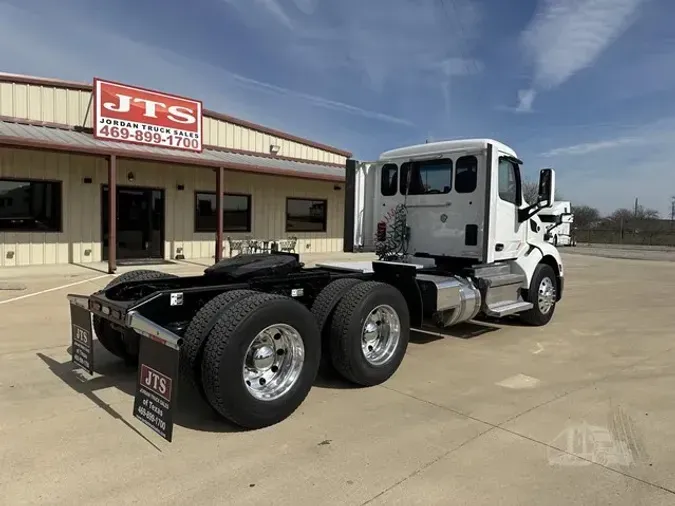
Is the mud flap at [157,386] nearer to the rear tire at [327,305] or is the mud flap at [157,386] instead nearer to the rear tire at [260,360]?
the rear tire at [260,360]

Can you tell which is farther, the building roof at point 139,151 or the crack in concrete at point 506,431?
the building roof at point 139,151

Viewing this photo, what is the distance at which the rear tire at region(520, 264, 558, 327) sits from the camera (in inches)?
292

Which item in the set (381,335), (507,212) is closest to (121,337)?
(381,335)

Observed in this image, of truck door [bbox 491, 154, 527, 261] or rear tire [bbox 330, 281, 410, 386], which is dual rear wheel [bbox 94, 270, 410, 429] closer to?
rear tire [bbox 330, 281, 410, 386]

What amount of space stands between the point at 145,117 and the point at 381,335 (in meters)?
12.1

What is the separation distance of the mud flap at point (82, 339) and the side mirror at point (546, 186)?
5.81 metres

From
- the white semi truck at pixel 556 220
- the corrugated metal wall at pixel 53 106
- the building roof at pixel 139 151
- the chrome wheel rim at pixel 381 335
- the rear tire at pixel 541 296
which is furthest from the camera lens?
the corrugated metal wall at pixel 53 106

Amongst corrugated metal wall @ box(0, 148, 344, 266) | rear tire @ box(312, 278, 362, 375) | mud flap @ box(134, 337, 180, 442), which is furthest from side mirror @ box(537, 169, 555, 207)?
corrugated metal wall @ box(0, 148, 344, 266)

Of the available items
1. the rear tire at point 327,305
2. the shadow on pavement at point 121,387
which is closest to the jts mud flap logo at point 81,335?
the shadow on pavement at point 121,387

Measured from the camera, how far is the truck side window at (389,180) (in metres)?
7.41

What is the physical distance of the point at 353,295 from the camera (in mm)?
4711

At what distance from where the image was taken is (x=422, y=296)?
589 centimetres

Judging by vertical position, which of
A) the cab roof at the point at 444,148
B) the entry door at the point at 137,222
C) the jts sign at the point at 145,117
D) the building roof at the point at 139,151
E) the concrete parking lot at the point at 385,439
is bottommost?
the concrete parking lot at the point at 385,439

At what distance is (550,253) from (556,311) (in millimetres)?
1788
